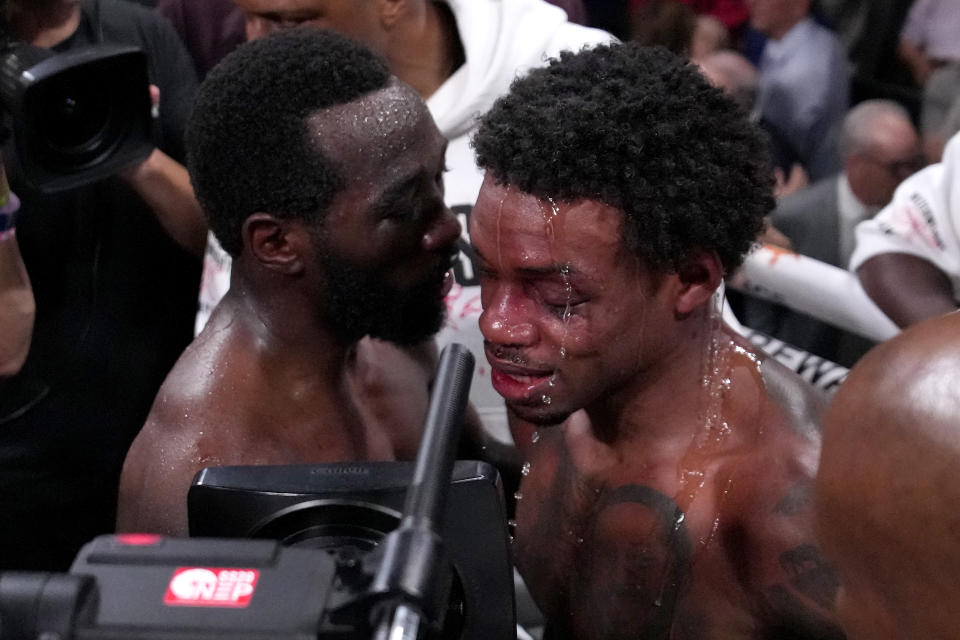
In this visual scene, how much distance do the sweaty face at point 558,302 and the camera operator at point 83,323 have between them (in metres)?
0.90

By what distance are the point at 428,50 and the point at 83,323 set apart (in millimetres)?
848

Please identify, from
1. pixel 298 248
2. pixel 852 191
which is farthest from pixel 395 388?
pixel 852 191

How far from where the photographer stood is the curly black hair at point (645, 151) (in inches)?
49.2

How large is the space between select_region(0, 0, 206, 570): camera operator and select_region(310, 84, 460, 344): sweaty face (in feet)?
1.88

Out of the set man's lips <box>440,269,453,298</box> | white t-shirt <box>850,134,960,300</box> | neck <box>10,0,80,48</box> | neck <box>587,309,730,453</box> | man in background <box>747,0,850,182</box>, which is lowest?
man in background <box>747,0,850,182</box>

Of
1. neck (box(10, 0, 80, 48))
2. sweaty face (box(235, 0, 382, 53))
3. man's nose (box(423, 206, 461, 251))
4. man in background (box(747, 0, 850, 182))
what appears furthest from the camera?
man in background (box(747, 0, 850, 182))

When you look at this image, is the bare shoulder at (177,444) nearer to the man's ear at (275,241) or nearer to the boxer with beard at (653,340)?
the man's ear at (275,241)

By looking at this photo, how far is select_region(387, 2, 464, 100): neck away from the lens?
225cm

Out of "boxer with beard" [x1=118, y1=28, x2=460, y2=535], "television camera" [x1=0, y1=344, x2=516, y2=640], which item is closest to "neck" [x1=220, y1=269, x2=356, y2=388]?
"boxer with beard" [x1=118, y1=28, x2=460, y2=535]

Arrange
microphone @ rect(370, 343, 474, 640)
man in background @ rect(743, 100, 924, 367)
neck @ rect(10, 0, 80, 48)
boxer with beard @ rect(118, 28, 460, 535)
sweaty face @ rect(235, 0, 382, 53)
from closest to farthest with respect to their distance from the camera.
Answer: microphone @ rect(370, 343, 474, 640) < boxer with beard @ rect(118, 28, 460, 535) < neck @ rect(10, 0, 80, 48) < sweaty face @ rect(235, 0, 382, 53) < man in background @ rect(743, 100, 924, 367)

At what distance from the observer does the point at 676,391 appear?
1.37 m

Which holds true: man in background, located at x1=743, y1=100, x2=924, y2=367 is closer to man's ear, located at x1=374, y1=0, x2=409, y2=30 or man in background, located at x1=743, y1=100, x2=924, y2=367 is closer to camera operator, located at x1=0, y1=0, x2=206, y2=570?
man's ear, located at x1=374, y1=0, x2=409, y2=30

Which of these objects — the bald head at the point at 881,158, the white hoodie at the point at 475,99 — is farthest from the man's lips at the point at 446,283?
the bald head at the point at 881,158

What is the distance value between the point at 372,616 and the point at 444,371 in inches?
8.2
